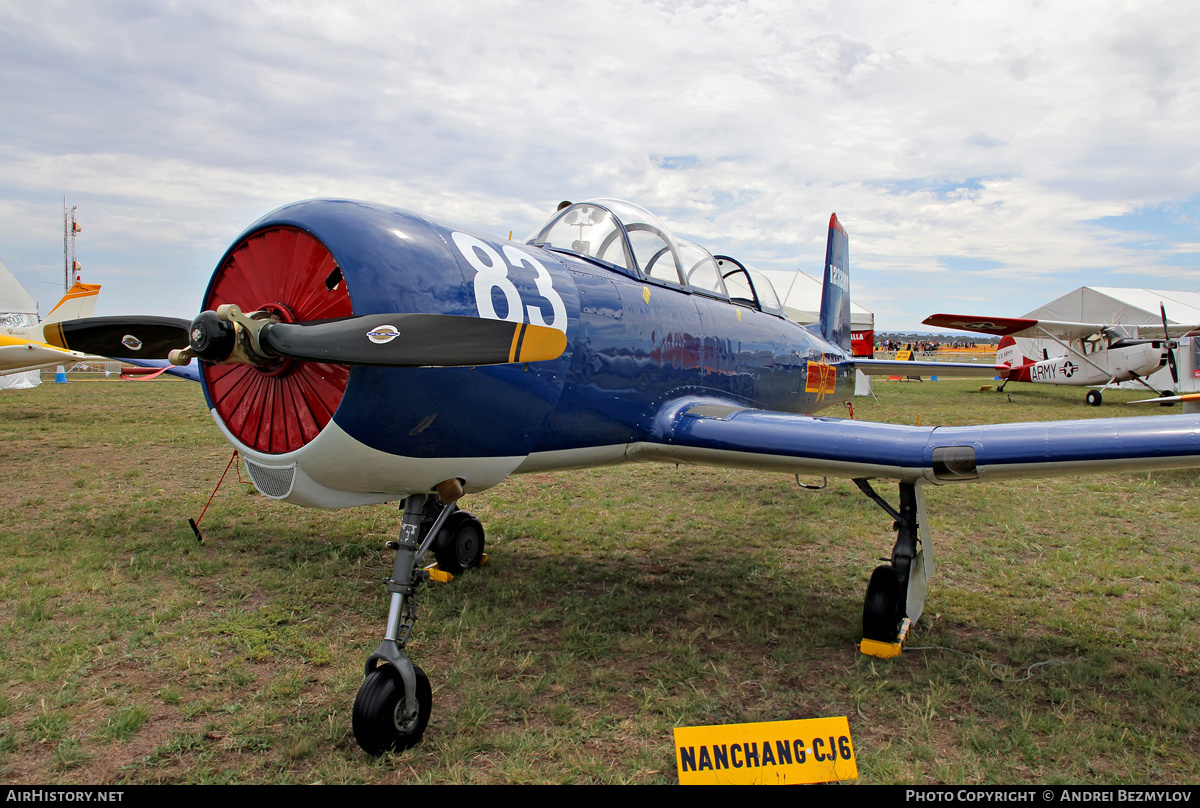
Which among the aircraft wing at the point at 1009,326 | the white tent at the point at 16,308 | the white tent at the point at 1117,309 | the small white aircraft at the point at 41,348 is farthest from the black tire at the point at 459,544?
the white tent at the point at 1117,309

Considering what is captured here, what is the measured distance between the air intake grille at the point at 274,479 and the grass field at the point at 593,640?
3.23 feet

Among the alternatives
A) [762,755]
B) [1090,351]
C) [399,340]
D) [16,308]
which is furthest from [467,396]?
[16,308]

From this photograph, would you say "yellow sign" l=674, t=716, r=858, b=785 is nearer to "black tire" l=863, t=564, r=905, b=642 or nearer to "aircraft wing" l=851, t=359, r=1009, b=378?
"black tire" l=863, t=564, r=905, b=642

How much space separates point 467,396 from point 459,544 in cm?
237

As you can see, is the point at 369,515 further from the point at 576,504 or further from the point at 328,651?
the point at 328,651

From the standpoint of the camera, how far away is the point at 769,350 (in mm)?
5844

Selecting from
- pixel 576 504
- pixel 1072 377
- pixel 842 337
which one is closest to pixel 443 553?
pixel 576 504

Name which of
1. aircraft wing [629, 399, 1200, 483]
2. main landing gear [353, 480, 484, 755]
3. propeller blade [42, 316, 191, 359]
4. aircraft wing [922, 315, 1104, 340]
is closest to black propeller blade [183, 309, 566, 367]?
main landing gear [353, 480, 484, 755]

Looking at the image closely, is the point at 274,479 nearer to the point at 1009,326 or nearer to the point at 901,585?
the point at 901,585

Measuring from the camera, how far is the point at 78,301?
15.6 meters

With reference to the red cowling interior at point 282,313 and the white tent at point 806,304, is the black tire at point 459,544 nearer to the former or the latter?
the red cowling interior at point 282,313

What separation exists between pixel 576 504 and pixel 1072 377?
22296 millimetres

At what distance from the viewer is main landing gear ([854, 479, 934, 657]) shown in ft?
12.3

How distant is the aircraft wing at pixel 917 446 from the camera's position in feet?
10.0
